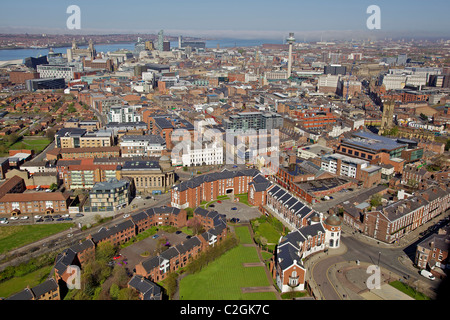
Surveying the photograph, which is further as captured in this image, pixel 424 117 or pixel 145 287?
pixel 424 117

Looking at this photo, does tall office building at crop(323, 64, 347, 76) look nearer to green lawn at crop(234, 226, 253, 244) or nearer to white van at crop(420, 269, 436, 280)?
green lawn at crop(234, 226, 253, 244)

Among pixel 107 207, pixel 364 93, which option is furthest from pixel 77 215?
pixel 364 93

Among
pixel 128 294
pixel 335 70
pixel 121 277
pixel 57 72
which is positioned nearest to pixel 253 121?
pixel 121 277

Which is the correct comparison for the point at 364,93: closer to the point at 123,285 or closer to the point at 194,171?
the point at 194,171

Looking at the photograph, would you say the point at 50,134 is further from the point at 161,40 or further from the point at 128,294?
the point at 161,40

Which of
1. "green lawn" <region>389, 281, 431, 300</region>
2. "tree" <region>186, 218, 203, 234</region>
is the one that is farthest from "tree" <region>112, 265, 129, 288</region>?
"green lawn" <region>389, 281, 431, 300</region>

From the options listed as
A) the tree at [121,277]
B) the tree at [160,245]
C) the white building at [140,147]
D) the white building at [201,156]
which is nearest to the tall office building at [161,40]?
the white building at [140,147]
